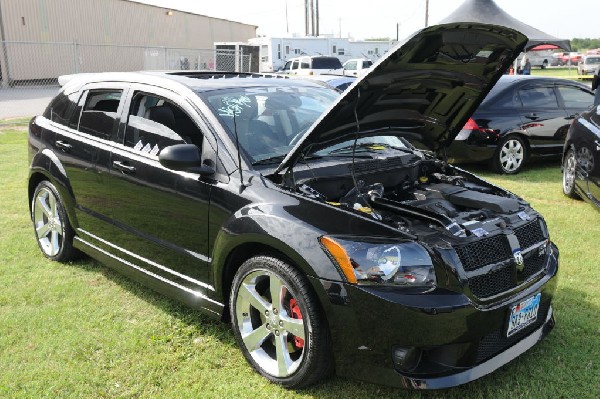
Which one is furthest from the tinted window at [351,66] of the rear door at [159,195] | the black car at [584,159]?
the rear door at [159,195]

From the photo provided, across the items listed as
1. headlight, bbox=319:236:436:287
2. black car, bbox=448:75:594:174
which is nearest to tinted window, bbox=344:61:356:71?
black car, bbox=448:75:594:174

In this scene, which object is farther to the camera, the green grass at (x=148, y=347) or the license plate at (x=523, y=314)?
the green grass at (x=148, y=347)

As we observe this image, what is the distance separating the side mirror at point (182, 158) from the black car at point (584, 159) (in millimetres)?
4393

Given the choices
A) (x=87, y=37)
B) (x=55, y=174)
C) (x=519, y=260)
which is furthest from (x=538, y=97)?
(x=87, y=37)

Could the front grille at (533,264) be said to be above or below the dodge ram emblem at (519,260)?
below

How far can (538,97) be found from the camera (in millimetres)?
8812

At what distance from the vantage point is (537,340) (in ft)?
10.3

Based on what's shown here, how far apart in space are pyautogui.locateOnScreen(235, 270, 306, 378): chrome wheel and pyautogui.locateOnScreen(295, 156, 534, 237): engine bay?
55cm

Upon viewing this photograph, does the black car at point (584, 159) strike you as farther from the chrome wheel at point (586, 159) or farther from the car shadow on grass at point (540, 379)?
the car shadow on grass at point (540, 379)

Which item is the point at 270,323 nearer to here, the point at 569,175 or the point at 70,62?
the point at 569,175

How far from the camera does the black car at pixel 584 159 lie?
19.4ft

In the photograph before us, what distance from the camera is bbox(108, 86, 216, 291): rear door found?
3465 mm

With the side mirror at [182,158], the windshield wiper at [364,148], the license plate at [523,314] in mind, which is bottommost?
the license plate at [523,314]

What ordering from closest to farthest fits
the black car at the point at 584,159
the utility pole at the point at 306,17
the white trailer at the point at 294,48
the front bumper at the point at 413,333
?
the front bumper at the point at 413,333
the black car at the point at 584,159
the white trailer at the point at 294,48
the utility pole at the point at 306,17
